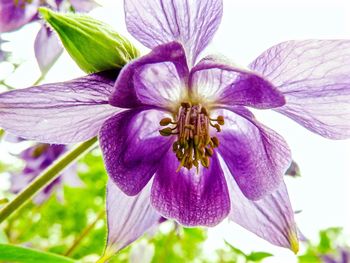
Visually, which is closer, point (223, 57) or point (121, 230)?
point (223, 57)

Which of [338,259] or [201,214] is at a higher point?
[201,214]

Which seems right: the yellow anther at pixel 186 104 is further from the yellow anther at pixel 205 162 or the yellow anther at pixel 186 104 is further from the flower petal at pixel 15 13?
the flower petal at pixel 15 13

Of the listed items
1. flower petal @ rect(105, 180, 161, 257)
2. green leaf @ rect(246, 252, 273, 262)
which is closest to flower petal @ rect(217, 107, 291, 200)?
flower petal @ rect(105, 180, 161, 257)

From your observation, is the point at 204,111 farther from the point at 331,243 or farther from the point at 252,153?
the point at 331,243

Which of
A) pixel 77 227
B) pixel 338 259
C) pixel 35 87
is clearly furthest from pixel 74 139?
pixel 77 227

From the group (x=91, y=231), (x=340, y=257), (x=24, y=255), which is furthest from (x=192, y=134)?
(x=340, y=257)

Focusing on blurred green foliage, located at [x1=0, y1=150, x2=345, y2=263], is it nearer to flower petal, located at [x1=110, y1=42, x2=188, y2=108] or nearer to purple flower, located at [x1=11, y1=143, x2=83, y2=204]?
purple flower, located at [x1=11, y1=143, x2=83, y2=204]

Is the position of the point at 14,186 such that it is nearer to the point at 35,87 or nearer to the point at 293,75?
the point at 35,87
